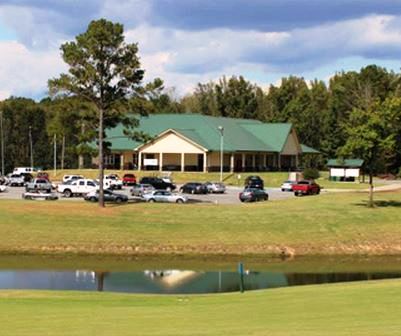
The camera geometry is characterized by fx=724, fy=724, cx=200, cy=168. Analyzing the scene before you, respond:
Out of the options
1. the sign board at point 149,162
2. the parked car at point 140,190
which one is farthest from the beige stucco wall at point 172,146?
the parked car at point 140,190

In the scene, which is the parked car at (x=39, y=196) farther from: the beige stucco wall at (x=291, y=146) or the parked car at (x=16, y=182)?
the beige stucco wall at (x=291, y=146)

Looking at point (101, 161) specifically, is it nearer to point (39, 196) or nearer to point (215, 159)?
point (39, 196)

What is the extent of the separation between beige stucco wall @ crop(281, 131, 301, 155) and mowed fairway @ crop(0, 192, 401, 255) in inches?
2349

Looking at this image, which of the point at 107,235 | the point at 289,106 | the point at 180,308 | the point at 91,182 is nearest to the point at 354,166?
the point at 289,106

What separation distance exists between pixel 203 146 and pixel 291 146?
2045cm

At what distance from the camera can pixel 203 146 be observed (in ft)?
326

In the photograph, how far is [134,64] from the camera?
53.3 meters

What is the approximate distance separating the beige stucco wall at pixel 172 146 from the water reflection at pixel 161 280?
2574 inches

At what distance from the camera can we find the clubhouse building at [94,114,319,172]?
101 meters

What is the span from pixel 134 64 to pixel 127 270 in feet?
72.6

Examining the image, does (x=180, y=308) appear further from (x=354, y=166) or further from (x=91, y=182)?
(x=354, y=166)

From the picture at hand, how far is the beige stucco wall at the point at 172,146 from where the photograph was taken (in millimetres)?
100244

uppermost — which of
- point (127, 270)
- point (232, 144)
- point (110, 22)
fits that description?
point (110, 22)

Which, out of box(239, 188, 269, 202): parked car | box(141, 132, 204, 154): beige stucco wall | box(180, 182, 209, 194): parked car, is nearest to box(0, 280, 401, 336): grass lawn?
box(239, 188, 269, 202): parked car
